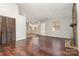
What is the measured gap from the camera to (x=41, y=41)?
8.62 feet

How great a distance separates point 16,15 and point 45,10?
680mm

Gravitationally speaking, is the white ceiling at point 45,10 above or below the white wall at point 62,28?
above

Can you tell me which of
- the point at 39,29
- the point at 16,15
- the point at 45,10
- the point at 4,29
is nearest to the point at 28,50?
the point at 39,29

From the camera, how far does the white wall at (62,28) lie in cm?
249

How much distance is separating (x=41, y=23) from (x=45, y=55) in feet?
2.42

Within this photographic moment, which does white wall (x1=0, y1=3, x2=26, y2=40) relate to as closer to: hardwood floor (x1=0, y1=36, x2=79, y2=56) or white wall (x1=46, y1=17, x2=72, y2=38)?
hardwood floor (x1=0, y1=36, x2=79, y2=56)

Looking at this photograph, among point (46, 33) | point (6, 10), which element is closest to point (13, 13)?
point (6, 10)

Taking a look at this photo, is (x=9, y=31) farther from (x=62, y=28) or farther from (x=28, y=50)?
(x=62, y=28)

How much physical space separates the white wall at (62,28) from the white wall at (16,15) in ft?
1.92

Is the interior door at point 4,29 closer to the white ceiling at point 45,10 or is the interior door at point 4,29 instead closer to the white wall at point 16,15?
the white wall at point 16,15

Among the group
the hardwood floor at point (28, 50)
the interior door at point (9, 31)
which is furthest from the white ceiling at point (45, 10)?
the hardwood floor at point (28, 50)

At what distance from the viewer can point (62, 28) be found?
2.59m

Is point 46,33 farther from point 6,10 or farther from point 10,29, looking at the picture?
point 6,10

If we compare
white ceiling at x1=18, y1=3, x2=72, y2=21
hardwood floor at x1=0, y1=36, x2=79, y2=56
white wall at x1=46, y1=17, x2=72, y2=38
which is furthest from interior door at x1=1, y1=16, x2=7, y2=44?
white wall at x1=46, y1=17, x2=72, y2=38
